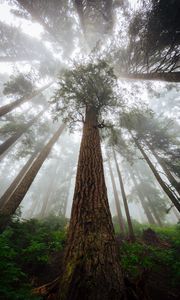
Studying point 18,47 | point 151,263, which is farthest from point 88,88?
point 18,47

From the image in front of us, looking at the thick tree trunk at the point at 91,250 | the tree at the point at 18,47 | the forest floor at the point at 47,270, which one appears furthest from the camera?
the tree at the point at 18,47

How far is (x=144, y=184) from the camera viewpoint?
21734 mm

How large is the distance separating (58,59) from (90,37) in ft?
15.7

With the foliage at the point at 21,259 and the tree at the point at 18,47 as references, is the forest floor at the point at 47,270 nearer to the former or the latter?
the foliage at the point at 21,259

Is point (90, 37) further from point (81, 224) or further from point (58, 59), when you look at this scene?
point (81, 224)

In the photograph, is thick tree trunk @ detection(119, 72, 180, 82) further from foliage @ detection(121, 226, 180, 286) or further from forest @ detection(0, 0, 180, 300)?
foliage @ detection(121, 226, 180, 286)

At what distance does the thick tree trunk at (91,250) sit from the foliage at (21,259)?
66cm

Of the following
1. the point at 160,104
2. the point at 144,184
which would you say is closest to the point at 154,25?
the point at 144,184

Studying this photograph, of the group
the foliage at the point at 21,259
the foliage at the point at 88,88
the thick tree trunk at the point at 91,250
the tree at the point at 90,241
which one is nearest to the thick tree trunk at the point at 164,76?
the foliage at the point at 88,88

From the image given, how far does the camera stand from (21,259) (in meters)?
5.02

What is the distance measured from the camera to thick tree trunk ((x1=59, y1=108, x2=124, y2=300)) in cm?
250

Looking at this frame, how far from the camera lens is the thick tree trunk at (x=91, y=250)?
250cm

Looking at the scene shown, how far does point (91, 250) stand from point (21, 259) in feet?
10.6

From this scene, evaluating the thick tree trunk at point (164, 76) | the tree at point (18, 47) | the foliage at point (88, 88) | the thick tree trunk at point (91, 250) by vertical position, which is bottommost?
the thick tree trunk at point (91, 250)
